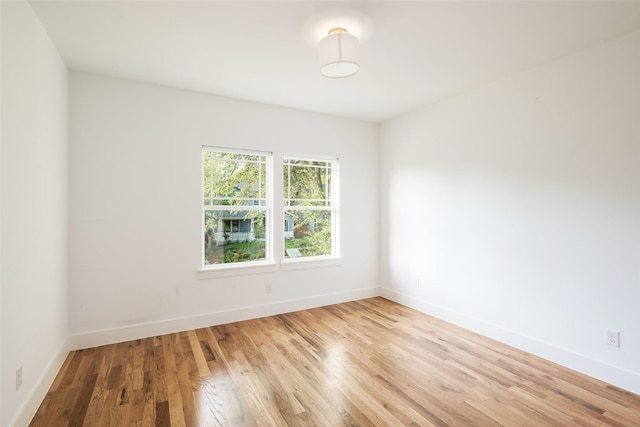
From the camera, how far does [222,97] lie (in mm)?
3652

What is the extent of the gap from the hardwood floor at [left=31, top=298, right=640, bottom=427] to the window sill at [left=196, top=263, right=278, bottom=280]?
0.61 meters

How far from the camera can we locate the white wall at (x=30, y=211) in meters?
1.75

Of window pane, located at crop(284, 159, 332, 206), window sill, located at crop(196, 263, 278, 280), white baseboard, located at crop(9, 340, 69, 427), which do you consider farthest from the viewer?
window pane, located at crop(284, 159, 332, 206)

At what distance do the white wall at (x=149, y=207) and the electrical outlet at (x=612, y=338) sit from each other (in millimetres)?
2989

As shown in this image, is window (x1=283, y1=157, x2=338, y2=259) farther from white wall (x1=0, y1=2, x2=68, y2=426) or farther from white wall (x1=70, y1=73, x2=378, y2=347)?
white wall (x1=0, y1=2, x2=68, y2=426)

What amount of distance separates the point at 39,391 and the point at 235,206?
7.54 feet

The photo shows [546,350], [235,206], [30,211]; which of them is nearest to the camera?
[30,211]

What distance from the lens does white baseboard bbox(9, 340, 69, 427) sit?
186 centimetres

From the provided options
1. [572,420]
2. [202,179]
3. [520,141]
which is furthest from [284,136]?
[572,420]

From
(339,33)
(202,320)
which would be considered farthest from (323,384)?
(339,33)

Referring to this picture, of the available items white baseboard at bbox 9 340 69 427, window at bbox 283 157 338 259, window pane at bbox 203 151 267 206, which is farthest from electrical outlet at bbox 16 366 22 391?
window at bbox 283 157 338 259

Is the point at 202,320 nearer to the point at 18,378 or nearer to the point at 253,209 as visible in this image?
the point at 253,209

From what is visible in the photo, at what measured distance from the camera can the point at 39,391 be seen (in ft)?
7.02

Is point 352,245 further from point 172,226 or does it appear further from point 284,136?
point 172,226
